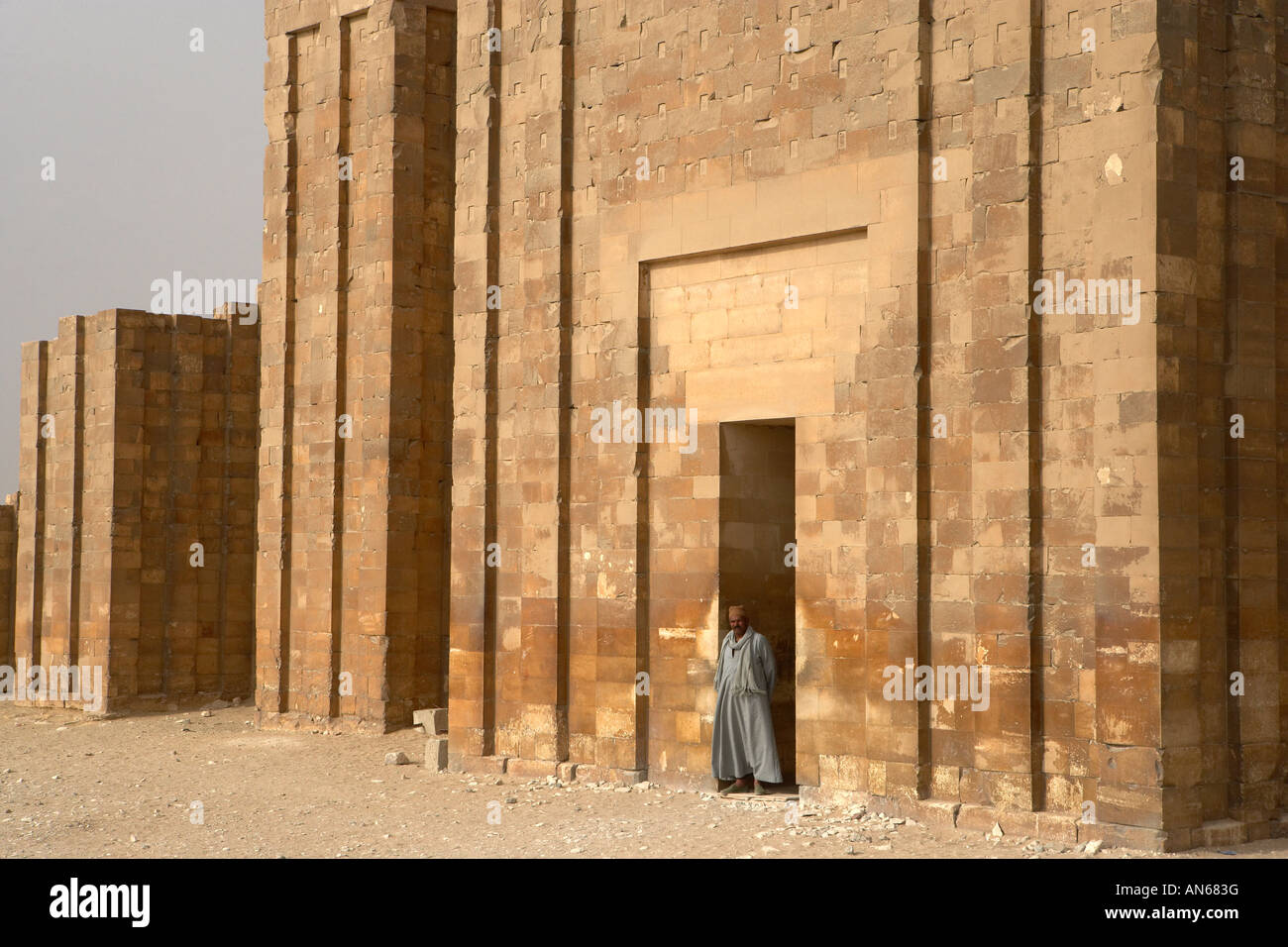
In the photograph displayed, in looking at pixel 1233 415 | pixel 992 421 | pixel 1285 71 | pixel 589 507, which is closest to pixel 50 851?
pixel 589 507

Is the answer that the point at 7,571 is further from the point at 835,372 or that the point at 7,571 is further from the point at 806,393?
the point at 835,372

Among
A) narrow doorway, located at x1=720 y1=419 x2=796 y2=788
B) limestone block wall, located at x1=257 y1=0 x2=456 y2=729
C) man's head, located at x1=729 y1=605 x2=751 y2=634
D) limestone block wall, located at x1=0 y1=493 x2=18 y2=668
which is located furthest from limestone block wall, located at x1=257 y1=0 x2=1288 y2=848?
limestone block wall, located at x1=0 y1=493 x2=18 y2=668

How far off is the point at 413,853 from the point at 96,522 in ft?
37.1

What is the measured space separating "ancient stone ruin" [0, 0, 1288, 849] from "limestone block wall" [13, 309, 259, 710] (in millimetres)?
2650

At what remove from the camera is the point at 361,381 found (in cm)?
1753

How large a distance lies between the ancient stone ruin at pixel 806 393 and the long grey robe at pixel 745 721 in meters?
0.29

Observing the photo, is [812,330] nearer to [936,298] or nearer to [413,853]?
[936,298]

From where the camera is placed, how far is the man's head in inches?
486

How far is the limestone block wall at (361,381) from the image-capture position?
56.4ft

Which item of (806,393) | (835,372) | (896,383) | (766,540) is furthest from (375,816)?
(896,383)

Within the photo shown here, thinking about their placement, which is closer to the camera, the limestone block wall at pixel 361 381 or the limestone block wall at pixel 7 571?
the limestone block wall at pixel 361 381

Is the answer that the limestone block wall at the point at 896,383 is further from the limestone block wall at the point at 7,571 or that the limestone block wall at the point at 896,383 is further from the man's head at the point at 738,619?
the limestone block wall at the point at 7,571

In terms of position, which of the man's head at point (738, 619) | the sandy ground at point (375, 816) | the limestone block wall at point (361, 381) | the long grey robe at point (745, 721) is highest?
the limestone block wall at point (361, 381)

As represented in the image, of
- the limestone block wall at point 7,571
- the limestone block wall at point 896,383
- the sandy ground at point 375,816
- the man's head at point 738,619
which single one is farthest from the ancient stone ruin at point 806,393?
the limestone block wall at point 7,571
